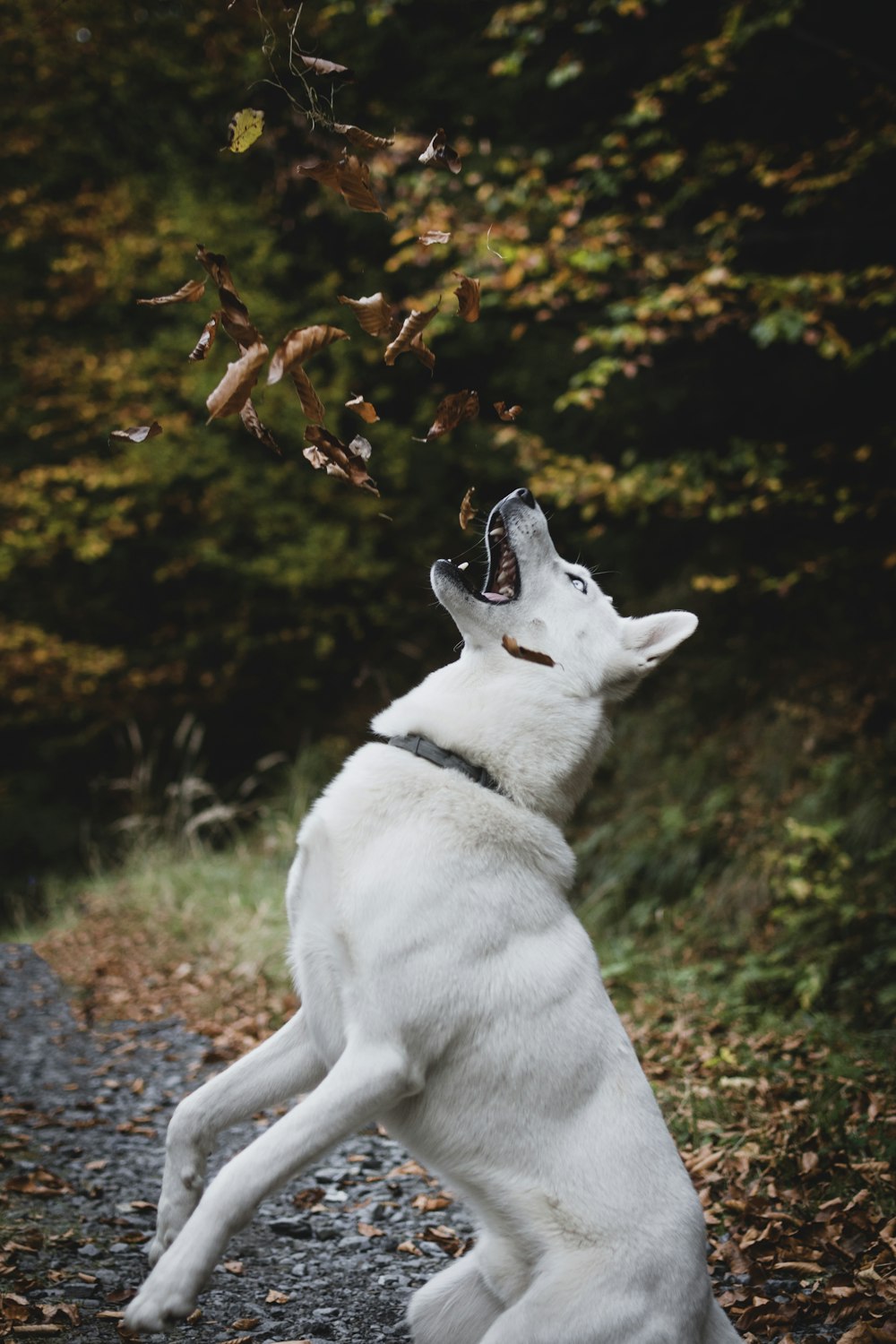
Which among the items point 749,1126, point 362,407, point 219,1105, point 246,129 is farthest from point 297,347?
point 749,1126

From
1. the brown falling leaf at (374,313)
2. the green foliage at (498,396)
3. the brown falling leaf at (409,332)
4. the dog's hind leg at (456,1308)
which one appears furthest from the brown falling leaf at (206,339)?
the green foliage at (498,396)

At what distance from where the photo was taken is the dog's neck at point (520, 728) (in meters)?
2.74

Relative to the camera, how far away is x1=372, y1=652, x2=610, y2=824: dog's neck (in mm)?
2738

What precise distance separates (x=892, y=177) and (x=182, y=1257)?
23.4 ft

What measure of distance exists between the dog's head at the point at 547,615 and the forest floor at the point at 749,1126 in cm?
195

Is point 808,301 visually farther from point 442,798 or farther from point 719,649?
point 442,798

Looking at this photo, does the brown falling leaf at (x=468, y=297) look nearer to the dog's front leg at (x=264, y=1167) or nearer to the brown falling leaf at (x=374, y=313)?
the brown falling leaf at (x=374, y=313)

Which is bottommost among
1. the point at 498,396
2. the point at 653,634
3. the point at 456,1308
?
the point at 456,1308

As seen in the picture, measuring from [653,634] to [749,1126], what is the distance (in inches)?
95.8

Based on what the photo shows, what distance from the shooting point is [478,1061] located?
7.85 ft

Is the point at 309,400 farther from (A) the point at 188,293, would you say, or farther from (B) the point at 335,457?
(A) the point at 188,293

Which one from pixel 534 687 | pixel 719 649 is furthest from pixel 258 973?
pixel 719 649

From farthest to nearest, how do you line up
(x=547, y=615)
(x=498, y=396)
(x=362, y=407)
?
(x=498, y=396) < (x=547, y=615) < (x=362, y=407)

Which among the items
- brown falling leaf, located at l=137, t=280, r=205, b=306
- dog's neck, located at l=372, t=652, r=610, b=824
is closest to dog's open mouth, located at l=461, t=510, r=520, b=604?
dog's neck, located at l=372, t=652, r=610, b=824
